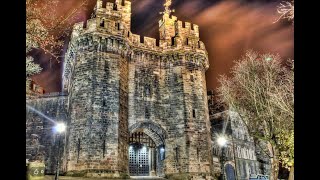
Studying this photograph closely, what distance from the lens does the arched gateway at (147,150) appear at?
24.9 m

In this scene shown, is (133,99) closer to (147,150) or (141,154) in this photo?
(147,150)

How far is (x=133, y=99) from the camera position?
981 inches

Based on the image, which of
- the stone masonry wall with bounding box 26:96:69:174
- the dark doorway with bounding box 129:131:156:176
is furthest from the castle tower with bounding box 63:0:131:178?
the dark doorway with bounding box 129:131:156:176

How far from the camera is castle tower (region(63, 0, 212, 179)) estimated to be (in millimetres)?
21047

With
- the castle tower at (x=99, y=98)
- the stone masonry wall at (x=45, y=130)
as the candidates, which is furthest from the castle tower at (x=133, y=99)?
the stone masonry wall at (x=45, y=130)

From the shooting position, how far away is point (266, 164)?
126ft

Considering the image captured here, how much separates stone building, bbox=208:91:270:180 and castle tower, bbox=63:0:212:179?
7371mm

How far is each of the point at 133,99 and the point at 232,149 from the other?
14.1m

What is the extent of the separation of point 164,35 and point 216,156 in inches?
506

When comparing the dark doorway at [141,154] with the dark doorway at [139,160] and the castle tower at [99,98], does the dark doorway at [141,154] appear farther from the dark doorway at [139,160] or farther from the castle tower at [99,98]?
the castle tower at [99,98]

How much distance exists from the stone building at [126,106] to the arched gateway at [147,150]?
0.08 m

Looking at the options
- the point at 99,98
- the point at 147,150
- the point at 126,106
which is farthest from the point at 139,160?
the point at 99,98
